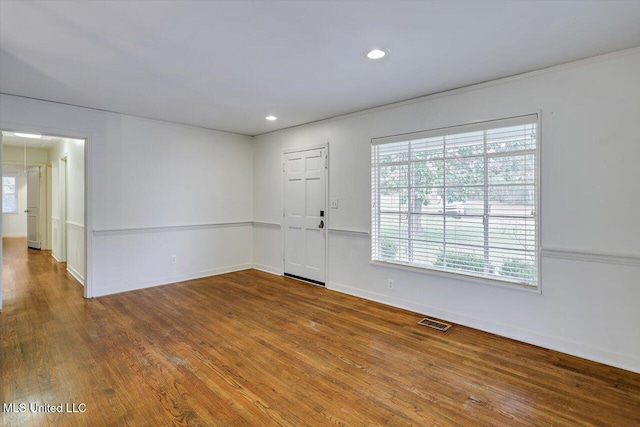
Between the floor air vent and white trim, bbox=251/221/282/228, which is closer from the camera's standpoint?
the floor air vent

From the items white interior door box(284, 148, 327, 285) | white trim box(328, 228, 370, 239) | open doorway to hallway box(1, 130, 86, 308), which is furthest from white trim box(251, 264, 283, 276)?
open doorway to hallway box(1, 130, 86, 308)

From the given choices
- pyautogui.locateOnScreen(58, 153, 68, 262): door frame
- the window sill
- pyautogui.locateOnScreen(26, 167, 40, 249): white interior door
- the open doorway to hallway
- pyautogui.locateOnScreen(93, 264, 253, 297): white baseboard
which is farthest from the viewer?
pyautogui.locateOnScreen(26, 167, 40, 249): white interior door

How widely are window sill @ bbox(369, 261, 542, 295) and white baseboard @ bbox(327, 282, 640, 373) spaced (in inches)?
14.9

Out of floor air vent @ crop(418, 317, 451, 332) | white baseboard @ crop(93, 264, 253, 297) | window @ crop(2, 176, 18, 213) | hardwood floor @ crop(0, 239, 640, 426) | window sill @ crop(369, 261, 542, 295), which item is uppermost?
window @ crop(2, 176, 18, 213)

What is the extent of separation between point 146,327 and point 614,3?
458 cm

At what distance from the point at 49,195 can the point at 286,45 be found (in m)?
8.66

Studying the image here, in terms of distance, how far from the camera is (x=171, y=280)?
5098 millimetres

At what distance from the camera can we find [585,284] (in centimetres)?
276

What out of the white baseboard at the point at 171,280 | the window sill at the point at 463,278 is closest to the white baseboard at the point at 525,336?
the window sill at the point at 463,278

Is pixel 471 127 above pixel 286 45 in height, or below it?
below

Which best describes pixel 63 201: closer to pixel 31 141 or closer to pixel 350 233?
pixel 31 141

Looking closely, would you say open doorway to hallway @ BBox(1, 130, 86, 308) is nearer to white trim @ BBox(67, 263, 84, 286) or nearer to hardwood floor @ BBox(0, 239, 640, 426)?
white trim @ BBox(67, 263, 84, 286)

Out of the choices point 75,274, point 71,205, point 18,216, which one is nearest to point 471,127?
point 75,274

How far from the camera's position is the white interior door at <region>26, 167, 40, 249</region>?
8.23 meters
